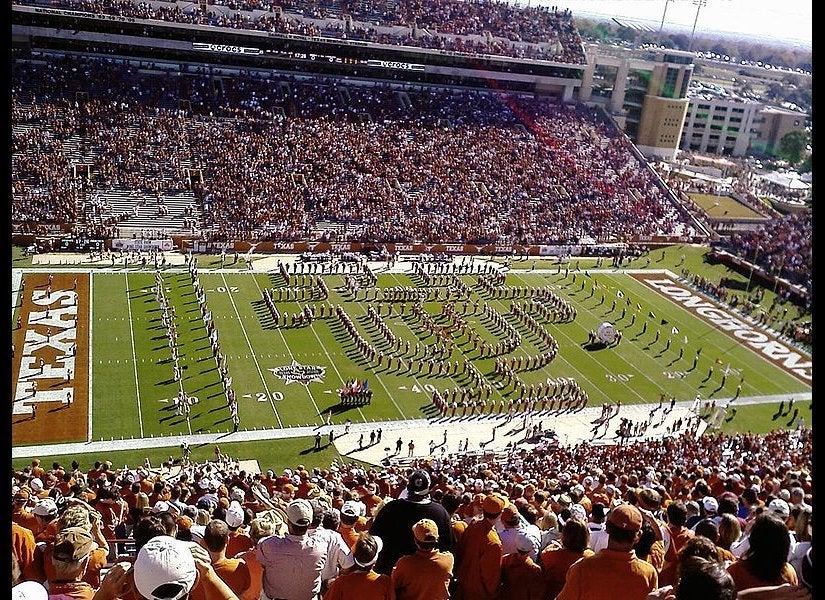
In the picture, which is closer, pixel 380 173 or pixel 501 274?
pixel 501 274

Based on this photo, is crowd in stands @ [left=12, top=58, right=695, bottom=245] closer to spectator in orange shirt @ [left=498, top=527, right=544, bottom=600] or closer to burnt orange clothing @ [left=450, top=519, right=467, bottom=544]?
A: burnt orange clothing @ [left=450, top=519, right=467, bottom=544]

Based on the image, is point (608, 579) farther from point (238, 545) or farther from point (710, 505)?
point (710, 505)

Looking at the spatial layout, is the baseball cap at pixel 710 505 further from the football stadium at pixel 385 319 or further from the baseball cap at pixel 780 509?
the baseball cap at pixel 780 509

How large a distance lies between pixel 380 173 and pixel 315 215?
505 centimetres

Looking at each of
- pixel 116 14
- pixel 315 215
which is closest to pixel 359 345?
pixel 315 215

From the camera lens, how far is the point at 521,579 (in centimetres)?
525

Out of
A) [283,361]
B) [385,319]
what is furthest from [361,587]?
[385,319]

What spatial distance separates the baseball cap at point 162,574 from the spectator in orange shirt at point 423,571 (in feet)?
4.52

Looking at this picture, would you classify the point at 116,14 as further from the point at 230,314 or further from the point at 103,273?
the point at 230,314

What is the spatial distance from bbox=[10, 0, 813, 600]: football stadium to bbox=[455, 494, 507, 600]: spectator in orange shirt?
0.02m

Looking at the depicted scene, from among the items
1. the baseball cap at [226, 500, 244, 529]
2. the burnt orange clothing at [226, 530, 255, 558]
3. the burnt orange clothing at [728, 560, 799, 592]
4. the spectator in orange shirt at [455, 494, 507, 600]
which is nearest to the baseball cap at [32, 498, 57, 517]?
the baseball cap at [226, 500, 244, 529]

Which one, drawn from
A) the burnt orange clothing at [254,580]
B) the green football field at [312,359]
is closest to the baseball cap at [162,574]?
the burnt orange clothing at [254,580]

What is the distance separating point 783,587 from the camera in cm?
364

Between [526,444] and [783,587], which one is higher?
[783,587]
